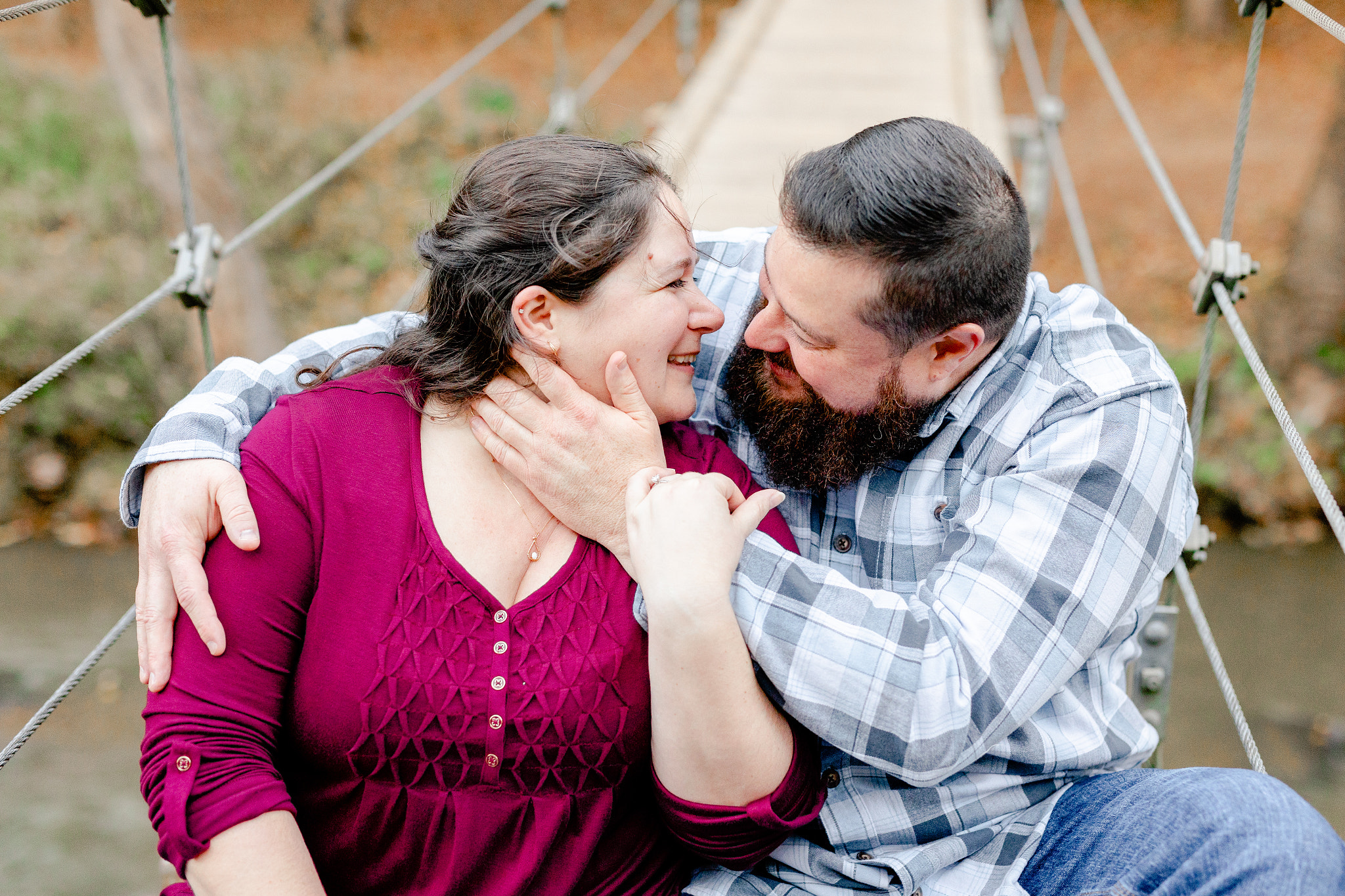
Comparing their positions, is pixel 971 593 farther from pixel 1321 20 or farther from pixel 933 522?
pixel 1321 20

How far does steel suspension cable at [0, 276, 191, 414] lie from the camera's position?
126 cm

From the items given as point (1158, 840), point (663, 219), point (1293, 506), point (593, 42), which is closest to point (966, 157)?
point (663, 219)

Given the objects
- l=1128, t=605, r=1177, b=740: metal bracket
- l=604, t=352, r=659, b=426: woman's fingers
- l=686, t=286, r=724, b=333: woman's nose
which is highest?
l=686, t=286, r=724, b=333: woman's nose

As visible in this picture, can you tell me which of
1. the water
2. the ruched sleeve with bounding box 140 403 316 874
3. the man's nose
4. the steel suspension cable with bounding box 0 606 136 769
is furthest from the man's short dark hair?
the water

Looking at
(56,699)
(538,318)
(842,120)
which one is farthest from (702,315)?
(842,120)

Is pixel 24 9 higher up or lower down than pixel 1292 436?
higher up

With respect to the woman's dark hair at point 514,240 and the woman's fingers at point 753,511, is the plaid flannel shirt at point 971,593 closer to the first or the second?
the woman's fingers at point 753,511

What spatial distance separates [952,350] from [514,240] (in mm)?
599

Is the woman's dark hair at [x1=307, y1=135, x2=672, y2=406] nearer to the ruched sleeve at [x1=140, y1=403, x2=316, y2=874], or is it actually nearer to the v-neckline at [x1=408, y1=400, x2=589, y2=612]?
the v-neckline at [x1=408, y1=400, x2=589, y2=612]

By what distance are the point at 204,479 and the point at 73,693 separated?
315 centimetres

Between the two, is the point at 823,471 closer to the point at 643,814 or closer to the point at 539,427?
the point at 539,427

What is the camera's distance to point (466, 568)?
4.25 ft

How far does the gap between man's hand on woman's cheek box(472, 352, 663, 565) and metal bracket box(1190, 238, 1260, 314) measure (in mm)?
877

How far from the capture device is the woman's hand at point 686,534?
1134 mm
